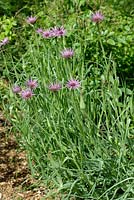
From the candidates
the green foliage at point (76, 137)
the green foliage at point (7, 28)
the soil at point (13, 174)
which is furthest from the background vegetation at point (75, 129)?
the green foliage at point (7, 28)

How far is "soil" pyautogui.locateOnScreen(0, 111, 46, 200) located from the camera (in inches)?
159

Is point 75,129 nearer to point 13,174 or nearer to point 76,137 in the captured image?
point 76,137

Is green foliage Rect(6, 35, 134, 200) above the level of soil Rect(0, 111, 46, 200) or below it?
above

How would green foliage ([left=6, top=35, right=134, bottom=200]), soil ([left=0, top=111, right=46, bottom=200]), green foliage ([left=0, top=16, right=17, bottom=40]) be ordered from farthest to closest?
green foliage ([left=0, top=16, right=17, bottom=40]) → soil ([left=0, top=111, right=46, bottom=200]) → green foliage ([left=6, top=35, right=134, bottom=200])

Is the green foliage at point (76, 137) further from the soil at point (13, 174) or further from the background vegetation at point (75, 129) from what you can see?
the soil at point (13, 174)

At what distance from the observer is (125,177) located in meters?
3.37

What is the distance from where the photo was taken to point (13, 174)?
4.30 metres

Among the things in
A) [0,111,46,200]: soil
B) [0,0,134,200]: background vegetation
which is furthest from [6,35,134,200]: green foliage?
[0,111,46,200]: soil

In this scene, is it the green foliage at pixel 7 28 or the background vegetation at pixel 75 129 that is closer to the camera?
the background vegetation at pixel 75 129

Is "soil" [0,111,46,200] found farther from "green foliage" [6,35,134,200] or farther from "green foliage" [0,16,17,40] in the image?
"green foliage" [0,16,17,40]

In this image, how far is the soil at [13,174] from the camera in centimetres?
405

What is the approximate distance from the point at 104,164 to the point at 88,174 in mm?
126

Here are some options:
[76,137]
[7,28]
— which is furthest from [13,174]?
[7,28]

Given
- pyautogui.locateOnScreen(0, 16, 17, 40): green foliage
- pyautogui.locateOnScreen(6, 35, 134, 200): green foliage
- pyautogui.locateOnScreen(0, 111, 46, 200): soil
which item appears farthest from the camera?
pyautogui.locateOnScreen(0, 16, 17, 40): green foliage
